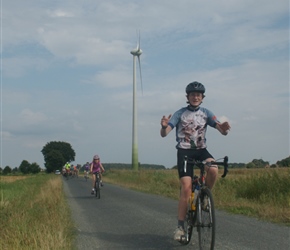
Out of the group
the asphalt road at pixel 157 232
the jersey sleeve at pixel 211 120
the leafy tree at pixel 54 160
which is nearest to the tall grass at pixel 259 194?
the asphalt road at pixel 157 232

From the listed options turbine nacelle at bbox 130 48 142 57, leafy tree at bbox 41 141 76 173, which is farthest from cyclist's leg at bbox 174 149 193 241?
leafy tree at bbox 41 141 76 173

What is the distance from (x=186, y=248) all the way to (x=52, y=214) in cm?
376

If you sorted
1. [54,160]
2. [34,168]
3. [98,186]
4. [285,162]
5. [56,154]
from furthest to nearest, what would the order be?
1. [34,168]
2. [56,154]
3. [54,160]
4. [98,186]
5. [285,162]

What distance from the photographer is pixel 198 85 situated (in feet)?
19.7

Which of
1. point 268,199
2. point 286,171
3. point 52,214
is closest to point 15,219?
point 52,214

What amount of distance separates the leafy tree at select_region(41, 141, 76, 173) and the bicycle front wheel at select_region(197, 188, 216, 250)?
12359 cm

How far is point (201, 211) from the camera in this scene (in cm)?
552

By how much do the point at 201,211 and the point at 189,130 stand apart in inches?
43.9

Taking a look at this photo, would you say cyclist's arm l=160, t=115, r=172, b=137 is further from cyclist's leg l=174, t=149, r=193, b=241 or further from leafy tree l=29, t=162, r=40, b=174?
leafy tree l=29, t=162, r=40, b=174

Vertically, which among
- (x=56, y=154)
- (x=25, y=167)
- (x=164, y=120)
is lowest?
(x=164, y=120)

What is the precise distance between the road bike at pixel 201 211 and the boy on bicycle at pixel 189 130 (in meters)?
0.09

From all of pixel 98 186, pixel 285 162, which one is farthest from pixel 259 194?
pixel 98 186

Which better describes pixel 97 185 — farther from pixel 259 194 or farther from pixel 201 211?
pixel 201 211

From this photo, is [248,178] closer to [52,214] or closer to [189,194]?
[52,214]
